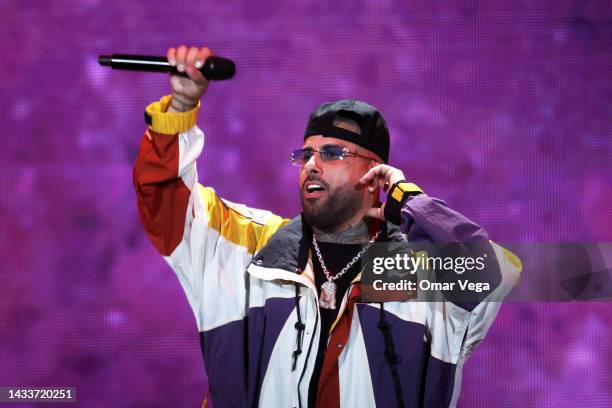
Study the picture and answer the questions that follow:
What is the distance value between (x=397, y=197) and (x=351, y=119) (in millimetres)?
372

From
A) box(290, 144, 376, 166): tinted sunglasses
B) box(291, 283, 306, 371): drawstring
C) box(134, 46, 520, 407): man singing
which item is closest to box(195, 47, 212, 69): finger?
box(134, 46, 520, 407): man singing

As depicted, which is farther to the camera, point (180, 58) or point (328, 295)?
point (328, 295)

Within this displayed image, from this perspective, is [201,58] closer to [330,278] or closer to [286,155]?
[330,278]

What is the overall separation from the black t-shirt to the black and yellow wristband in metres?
0.20

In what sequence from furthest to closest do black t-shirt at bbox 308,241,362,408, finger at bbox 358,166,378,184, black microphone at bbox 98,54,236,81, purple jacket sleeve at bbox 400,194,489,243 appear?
1. finger at bbox 358,166,378,184
2. black t-shirt at bbox 308,241,362,408
3. purple jacket sleeve at bbox 400,194,489,243
4. black microphone at bbox 98,54,236,81

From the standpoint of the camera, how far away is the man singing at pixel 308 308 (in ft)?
6.95

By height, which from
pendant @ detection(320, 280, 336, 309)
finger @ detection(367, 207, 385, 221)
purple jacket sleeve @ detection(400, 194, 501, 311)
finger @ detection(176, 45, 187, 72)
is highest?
finger @ detection(176, 45, 187, 72)

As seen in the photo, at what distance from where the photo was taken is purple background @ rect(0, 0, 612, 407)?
2.80 meters

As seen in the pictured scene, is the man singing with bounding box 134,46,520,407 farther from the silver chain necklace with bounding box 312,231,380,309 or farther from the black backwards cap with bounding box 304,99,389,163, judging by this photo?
the black backwards cap with bounding box 304,99,389,163

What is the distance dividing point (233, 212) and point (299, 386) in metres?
0.57

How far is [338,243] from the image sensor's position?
242cm

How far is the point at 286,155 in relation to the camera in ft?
9.23

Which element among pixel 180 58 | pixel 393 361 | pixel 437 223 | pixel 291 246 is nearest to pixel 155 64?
pixel 180 58

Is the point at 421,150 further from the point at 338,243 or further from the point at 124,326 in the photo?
the point at 124,326
